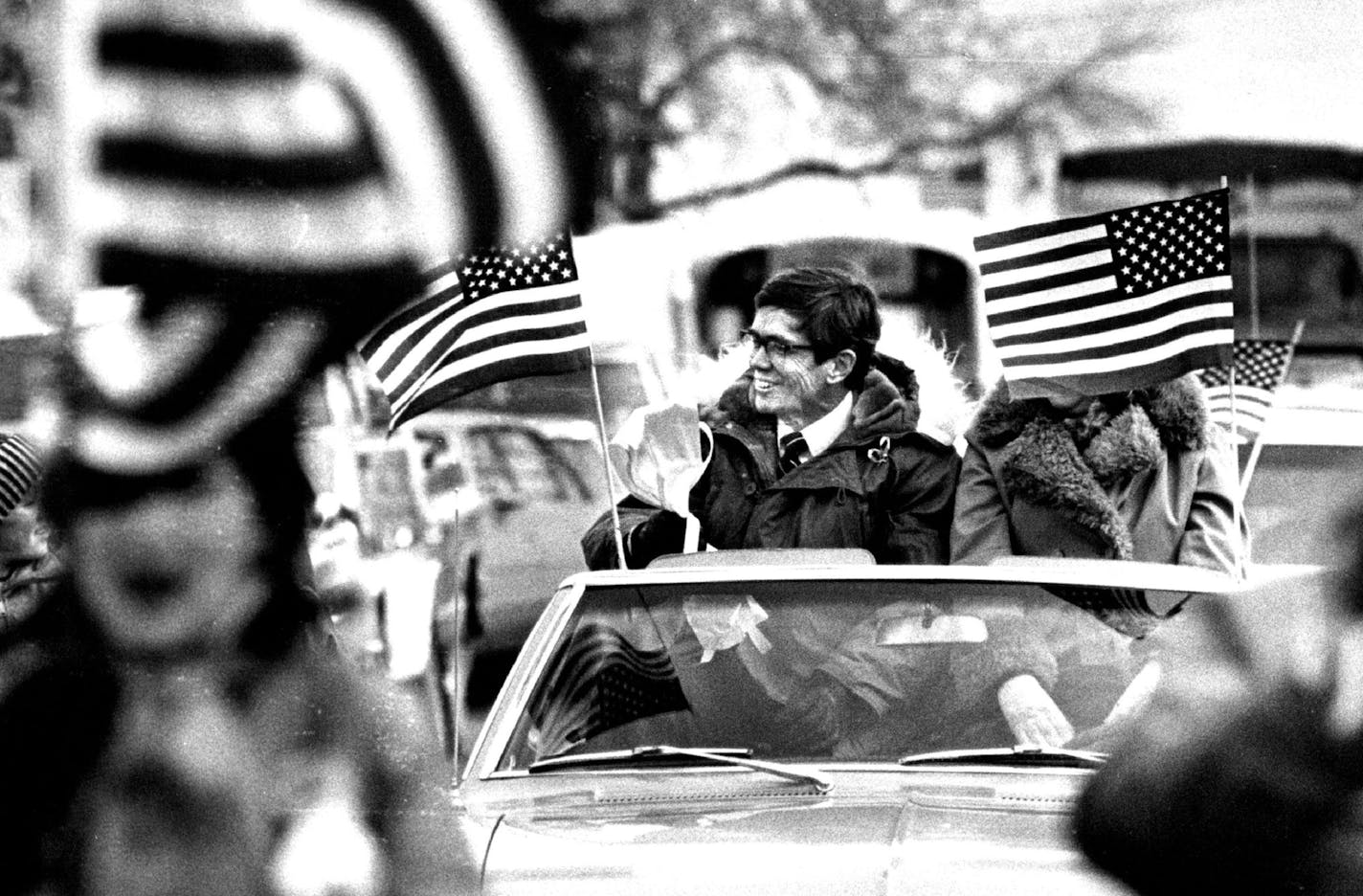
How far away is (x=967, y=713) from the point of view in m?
3.60

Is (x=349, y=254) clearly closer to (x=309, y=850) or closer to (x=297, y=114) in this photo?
(x=297, y=114)

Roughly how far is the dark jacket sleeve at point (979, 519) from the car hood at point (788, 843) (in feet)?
4.06

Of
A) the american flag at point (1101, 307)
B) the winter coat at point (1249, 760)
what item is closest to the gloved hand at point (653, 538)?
the american flag at point (1101, 307)

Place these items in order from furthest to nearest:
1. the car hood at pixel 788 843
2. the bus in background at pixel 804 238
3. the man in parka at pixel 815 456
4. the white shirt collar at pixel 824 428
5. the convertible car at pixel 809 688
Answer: the white shirt collar at pixel 824 428, the man in parka at pixel 815 456, the convertible car at pixel 809 688, the car hood at pixel 788 843, the bus in background at pixel 804 238

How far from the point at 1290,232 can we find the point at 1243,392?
161 inches

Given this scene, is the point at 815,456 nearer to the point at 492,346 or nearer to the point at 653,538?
the point at 653,538

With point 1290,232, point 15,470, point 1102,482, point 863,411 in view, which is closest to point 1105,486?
point 1102,482

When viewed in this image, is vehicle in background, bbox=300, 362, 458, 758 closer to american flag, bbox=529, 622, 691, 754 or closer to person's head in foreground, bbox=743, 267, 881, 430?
american flag, bbox=529, 622, 691, 754

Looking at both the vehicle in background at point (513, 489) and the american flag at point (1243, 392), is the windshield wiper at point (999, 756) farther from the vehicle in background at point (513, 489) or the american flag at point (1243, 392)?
the american flag at point (1243, 392)

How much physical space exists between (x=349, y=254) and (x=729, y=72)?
25 cm

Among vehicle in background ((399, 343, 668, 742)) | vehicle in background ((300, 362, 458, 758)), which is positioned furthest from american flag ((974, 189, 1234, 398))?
vehicle in background ((300, 362, 458, 758))

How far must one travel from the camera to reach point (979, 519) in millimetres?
4617

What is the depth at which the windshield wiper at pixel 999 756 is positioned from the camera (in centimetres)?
347

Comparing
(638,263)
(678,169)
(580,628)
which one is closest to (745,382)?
(580,628)
